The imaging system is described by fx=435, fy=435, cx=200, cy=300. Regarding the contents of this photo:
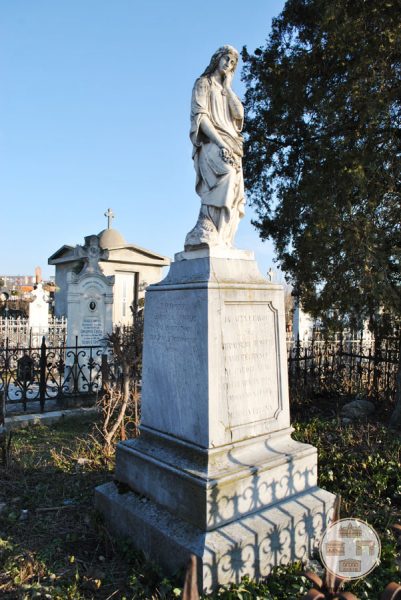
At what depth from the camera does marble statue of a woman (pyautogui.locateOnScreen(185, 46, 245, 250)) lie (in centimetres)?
337

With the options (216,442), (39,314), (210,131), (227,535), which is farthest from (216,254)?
(39,314)

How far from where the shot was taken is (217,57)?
3.48 m

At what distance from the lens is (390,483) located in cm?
410

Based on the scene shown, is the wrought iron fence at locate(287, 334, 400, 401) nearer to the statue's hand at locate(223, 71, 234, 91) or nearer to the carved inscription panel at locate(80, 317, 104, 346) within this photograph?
the carved inscription panel at locate(80, 317, 104, 346)

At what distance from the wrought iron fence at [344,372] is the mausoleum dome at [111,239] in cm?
1232

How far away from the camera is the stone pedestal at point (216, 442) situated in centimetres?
269

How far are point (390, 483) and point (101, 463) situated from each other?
2.81m

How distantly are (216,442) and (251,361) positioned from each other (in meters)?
0.64

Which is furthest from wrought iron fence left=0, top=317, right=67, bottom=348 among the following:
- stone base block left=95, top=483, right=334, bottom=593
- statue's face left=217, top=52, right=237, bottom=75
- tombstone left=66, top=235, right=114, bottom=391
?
statue's face left=217, top=52, right=237, bottom=75

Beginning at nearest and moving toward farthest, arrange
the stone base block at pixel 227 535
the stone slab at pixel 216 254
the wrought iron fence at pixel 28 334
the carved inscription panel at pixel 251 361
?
the stone base block at pixel 227 535, the carved inscription panel at pixel 251 361, the stone slab at pixel 216 254, the wrought iron fence at pixel 28 334

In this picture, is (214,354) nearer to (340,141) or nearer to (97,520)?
(97,520)

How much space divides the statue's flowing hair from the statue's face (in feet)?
0.07

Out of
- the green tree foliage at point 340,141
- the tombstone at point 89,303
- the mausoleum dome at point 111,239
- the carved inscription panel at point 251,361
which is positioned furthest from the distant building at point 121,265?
the carved inscription panel at point 251,361

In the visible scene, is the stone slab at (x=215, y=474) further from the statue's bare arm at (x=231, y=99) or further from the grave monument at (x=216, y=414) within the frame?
the statue's bare arm at (x=231, y=99)
